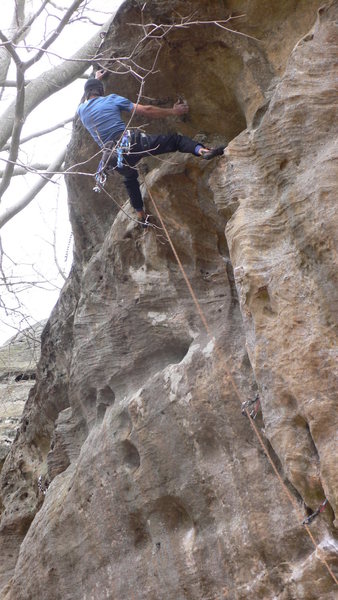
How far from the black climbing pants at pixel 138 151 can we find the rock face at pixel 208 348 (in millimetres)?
174

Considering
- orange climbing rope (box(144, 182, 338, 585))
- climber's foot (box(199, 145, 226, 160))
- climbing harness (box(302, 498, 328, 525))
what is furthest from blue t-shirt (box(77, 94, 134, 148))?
climbing harness (box(302, 498, 328, 525))

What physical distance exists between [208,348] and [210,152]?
1590mm

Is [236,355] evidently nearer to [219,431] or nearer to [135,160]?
[219,431]

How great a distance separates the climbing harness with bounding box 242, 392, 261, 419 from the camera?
5.57 meters

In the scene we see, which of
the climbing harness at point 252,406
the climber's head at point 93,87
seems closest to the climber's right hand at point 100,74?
the climber's head at point 93,87

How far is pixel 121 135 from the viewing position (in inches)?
269

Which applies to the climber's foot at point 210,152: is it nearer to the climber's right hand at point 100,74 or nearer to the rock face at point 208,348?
the rock face at point 208,348

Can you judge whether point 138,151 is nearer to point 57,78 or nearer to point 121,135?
point 121,135

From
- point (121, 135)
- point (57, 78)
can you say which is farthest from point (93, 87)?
point (57, 78)

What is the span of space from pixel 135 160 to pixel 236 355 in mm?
2175

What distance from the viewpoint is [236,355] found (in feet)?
19.5

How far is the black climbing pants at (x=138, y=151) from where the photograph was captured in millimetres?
6699

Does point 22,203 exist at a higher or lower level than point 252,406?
higher

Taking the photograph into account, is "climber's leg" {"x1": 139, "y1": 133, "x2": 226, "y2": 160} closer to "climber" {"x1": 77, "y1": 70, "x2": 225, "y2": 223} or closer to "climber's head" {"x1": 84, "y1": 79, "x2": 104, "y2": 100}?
"climber" {"x1": 77, "y1": 70, "x2": 225, "y2": 223}
